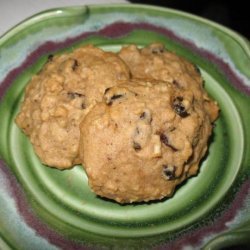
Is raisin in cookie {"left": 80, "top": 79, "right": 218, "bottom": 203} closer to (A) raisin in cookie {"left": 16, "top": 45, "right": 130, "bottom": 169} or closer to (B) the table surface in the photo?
(A) raisin in cookie {"left": 16, "top": 45, "right": 130, "bottom": 169}

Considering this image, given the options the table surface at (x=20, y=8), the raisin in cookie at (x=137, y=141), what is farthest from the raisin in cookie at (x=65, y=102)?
the table surface at (x=20, y=8)

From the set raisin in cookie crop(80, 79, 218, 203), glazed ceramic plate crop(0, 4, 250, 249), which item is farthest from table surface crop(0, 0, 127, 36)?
raisin in cookie crop(80, 79, 218, 203)

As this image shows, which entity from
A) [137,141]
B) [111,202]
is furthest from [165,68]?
[111,202]

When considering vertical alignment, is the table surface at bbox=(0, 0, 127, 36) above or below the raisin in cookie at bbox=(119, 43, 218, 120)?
above

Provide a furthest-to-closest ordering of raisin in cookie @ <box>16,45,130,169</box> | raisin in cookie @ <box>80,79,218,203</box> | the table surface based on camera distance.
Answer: the table surface
raisin in cookie @ <box>16,45,130,169</box>
raisin in cookie @ <box>80,79,218,203</box>

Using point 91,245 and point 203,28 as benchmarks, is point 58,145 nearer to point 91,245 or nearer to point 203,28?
point 91,245

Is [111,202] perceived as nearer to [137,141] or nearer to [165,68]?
[137,141]

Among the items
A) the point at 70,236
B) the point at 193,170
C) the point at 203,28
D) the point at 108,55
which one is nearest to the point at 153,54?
the point at 108,55
